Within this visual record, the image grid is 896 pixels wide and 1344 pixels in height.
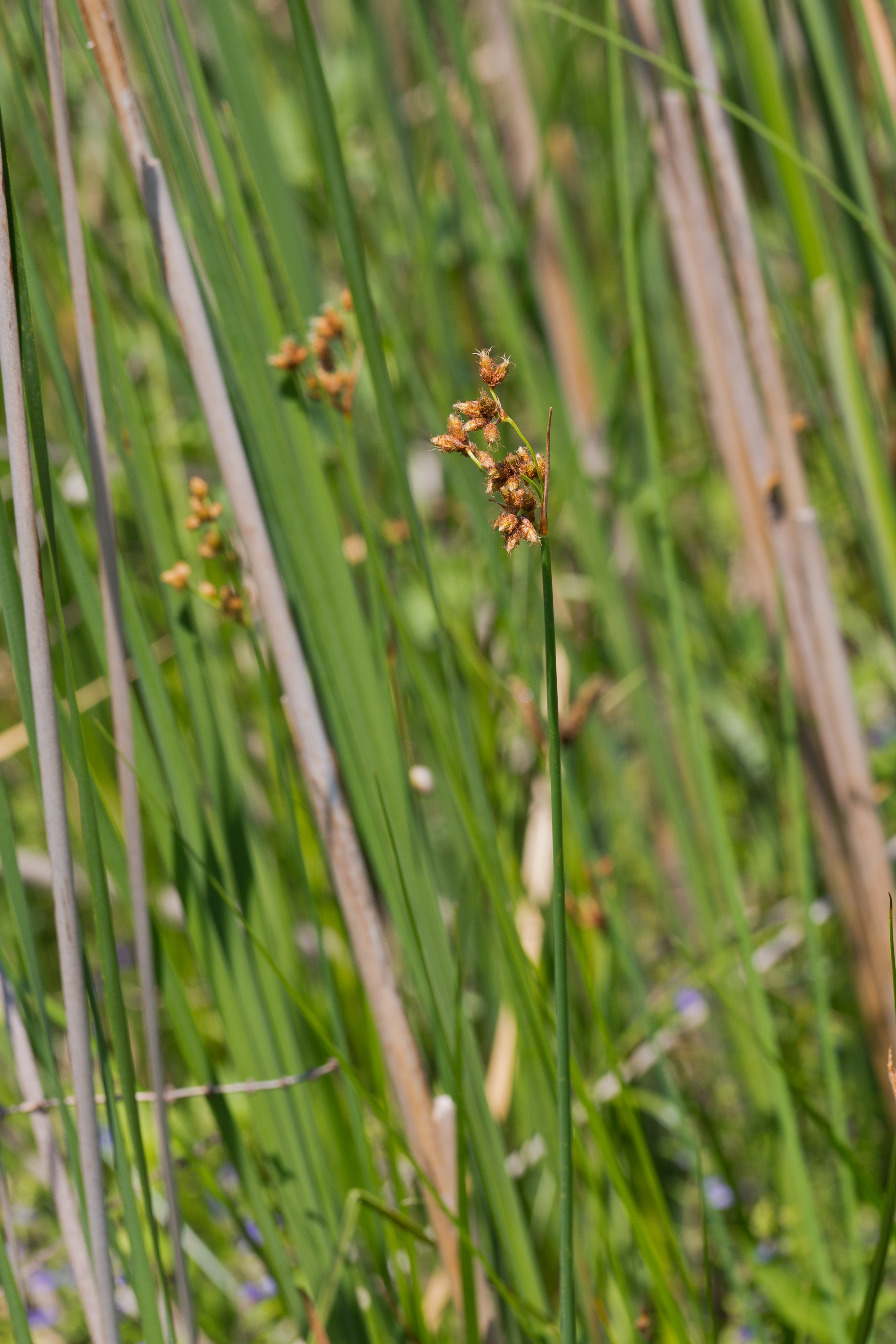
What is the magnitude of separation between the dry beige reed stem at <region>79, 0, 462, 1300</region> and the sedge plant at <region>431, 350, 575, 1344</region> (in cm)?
16

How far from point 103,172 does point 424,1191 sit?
1152mm

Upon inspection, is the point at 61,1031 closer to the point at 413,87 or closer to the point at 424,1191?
the point at 424,1191

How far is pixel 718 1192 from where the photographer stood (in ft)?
2.94

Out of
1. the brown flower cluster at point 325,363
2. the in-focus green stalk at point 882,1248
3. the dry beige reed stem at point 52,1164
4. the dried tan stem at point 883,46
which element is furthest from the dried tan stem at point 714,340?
the dry beige reed stem at point 52,1164

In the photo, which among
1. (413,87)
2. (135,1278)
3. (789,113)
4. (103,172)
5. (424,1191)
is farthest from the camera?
(413,87)

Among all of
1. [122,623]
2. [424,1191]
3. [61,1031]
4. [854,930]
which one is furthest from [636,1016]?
[122,623]

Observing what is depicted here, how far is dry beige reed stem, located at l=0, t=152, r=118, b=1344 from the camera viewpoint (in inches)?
15.7

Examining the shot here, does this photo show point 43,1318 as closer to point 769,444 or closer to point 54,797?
point 54,797

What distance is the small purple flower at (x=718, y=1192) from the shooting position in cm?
81

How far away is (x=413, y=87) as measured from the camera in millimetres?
1451

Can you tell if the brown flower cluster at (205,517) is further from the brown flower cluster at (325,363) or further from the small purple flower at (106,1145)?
the small purple flower at (106,1145)

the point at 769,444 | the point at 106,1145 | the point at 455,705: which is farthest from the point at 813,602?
the point at 106,1145

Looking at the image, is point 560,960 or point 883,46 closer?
point 560,960

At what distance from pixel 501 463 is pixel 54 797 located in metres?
0.25
